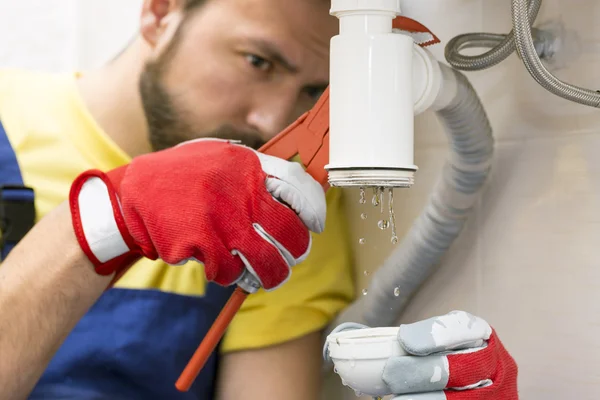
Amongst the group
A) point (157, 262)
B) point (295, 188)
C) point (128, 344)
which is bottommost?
point (128, 344)

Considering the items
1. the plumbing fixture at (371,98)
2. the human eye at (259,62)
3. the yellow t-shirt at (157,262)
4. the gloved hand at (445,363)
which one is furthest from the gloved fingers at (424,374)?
the human eye at (259,62)

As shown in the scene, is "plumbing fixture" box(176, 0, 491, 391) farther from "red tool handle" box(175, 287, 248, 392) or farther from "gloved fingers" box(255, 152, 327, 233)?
"red tool handle" box(175, 287, 248, 392)

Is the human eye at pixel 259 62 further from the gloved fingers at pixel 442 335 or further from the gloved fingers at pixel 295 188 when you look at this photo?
the gloved fingers at pixel 442 335

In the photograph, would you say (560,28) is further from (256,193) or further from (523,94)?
(256,193)

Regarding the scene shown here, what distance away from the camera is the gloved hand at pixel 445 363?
0.66 m

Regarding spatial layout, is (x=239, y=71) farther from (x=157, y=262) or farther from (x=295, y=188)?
(x=295, y=188)

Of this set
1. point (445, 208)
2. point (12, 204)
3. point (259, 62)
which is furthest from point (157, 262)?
point (445, 208)

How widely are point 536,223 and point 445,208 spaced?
12 centimetres

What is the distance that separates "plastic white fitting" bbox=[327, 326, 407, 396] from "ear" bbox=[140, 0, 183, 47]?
0.79 metres

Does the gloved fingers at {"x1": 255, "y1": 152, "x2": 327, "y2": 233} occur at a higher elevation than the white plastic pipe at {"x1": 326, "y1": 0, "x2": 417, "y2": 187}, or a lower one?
lower

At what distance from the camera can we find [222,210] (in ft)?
2.78

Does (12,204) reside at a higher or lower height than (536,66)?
lower

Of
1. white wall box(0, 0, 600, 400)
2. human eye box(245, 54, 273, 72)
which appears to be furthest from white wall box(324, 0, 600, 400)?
human eye box(245, 54, 273, 72)

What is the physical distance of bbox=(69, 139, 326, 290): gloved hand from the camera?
841mm
